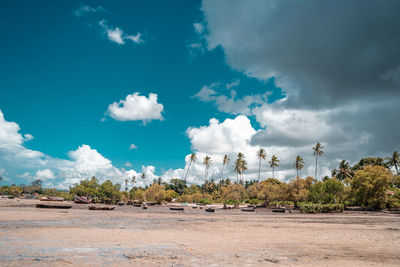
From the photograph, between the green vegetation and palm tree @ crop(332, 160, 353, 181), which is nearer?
the green vegetation

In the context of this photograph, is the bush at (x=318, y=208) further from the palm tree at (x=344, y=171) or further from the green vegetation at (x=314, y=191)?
the palm tree at (x=344, y=171)

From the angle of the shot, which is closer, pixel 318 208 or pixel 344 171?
pixel 318 208

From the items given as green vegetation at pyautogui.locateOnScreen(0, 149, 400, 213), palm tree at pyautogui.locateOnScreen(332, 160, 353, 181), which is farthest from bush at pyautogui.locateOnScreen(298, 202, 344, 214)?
palm tree at pyautogui.locateOnScreen(332, 160, 353, 181)

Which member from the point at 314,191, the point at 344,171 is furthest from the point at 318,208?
the point at 344,171

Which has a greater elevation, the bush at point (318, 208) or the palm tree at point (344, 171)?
the palm tree at point (344, 171)

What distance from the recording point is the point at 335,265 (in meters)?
9.27

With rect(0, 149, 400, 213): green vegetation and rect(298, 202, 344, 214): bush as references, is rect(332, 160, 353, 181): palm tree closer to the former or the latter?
rect(0, 149, 400, 213): green vegetation

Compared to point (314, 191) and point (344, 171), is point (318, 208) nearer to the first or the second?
point (314, 191)

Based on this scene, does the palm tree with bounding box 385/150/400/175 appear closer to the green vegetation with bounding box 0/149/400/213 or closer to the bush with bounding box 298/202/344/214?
the green vegetation with bounding box 0/149/400/213

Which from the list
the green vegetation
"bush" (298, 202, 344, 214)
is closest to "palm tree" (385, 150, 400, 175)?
the green vegetation

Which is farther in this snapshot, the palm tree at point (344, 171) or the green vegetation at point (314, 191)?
the palm tree at point (344, 171)

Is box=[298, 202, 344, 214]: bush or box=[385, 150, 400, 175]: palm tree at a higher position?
box=[385, 150, 400, 175]: palm tree

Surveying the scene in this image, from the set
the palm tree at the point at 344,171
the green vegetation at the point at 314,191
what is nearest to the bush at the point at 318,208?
the green vegetation at the point at 314,191

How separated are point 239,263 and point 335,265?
379 centimetres
